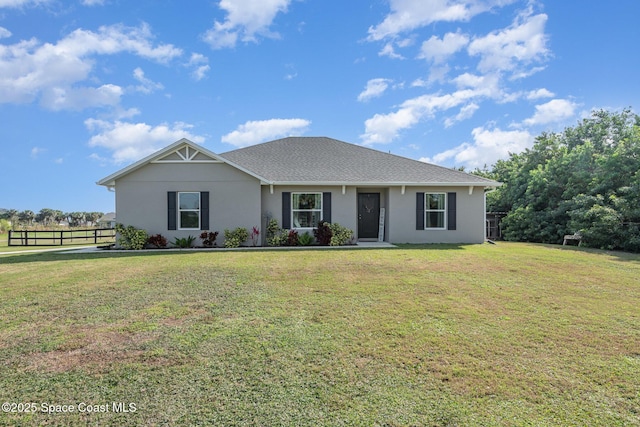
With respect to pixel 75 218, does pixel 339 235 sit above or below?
below

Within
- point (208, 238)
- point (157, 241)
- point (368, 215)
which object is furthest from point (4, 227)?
point (368, 215)

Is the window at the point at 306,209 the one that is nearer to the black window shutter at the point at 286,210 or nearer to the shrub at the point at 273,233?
the black window shutter at the point at 286,210

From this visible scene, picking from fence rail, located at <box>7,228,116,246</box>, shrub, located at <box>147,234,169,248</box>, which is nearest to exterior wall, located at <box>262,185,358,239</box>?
shrub, located at <box>147,234,169,248</box>

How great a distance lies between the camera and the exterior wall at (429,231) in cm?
1450

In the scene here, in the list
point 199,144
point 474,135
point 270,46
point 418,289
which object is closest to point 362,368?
point 418,289

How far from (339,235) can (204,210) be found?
5.45m

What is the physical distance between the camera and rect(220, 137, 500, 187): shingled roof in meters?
14.1

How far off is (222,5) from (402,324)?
1261cm

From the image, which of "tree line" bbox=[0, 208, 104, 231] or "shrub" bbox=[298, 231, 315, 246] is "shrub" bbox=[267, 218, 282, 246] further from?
"tree line" bbox=[0, 208, 104, 231]

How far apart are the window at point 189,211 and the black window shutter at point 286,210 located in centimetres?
336

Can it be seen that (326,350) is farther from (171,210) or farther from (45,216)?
(45,216)

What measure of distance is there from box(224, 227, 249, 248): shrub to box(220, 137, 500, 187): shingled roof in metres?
2.31

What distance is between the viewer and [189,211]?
1365 cm

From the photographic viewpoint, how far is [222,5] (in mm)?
12219
